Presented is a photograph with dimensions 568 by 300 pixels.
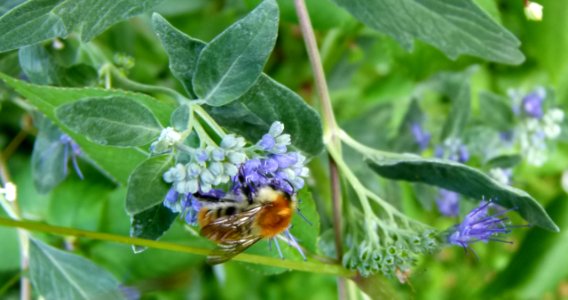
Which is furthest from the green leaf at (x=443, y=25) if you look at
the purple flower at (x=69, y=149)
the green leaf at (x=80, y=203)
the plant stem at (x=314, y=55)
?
the green leaf at (x=80, y=203)

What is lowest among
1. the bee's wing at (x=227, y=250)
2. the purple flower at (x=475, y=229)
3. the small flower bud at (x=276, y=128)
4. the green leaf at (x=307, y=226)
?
the green leaf at (x=307, y=226)

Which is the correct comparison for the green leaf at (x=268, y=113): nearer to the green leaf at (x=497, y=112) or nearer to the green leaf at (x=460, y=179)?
the green leaf at (x=460, y=179)

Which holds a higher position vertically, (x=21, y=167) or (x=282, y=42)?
(x=282, y=42)

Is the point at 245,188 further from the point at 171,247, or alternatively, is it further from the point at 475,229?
the point at 475,229

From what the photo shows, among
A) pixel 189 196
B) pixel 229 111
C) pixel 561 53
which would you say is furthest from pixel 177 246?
pixel 561 53

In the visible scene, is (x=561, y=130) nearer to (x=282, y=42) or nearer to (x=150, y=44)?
(x=282, y=42)

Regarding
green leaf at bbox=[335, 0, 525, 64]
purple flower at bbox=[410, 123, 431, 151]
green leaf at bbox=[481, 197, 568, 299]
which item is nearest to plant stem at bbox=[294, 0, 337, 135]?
green leaf at bbox=[335, 0, 525, 64]
